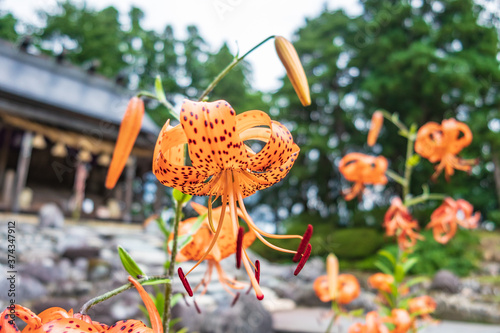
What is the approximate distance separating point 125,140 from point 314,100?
1053 centimetres

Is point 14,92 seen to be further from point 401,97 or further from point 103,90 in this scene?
point 401,97

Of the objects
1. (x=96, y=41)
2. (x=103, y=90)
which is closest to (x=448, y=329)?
(x=103, y=90)

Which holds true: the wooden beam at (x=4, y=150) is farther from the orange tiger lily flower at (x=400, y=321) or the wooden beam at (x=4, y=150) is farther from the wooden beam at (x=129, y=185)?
the orange tiger lily flower at (x=400, y=321)

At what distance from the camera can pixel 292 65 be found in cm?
48

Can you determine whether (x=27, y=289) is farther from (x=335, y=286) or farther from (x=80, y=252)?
(x=335, y=286)

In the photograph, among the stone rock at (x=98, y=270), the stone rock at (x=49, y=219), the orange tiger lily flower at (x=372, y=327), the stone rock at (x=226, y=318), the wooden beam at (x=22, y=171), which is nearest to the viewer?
the orange tiger lily flower at (x=372, y=327)

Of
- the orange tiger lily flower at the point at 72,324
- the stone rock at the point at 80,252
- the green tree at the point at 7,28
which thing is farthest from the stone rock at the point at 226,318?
the green tree at the point at 7,28

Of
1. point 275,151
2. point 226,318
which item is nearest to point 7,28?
point 226,318

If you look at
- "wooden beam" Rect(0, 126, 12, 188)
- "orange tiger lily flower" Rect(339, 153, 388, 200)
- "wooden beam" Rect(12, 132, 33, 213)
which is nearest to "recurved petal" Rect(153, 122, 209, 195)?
"orange tiger lily flower" Rect(339, 153, 388, 200)

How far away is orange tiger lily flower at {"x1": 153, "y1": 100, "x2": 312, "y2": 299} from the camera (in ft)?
1.29

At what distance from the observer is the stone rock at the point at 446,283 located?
546 centimetres

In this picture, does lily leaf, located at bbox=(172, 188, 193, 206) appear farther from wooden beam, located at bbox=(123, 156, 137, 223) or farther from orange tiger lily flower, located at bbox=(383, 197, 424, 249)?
wooden beam, located at bbox=(123, 156, 137, 223)

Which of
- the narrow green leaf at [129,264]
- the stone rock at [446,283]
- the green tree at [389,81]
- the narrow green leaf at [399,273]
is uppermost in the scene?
the green tree at [389,81]

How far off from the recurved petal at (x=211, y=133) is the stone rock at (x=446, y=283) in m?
6.13
